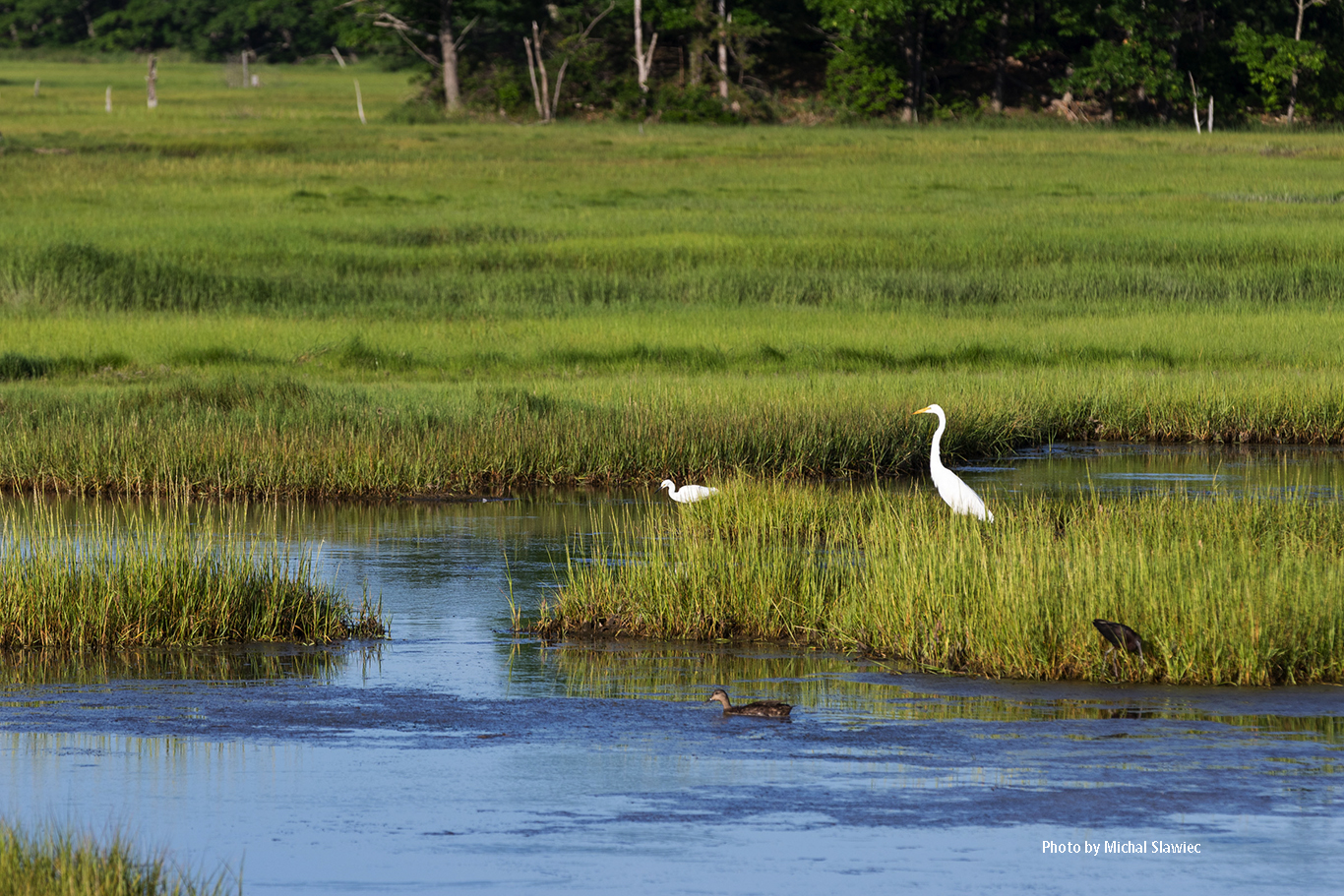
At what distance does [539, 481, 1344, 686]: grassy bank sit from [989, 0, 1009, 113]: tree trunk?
172 feet

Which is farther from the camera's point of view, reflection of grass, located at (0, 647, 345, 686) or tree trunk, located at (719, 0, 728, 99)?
tree trunk, located at (719, 0, 728, 99)

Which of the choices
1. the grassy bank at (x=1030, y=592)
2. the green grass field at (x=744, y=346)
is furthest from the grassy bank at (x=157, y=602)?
the green grass field at (x=744, y=346)

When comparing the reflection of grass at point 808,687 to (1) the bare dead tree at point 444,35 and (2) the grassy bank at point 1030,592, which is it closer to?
(2) the grassy bank at point 1030,592

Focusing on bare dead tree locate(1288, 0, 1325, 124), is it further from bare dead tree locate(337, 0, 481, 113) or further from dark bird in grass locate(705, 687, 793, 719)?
dark bird in grass locate(705, 687, 793, 719)

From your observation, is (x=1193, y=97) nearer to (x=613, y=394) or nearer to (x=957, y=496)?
(x=613, y=394)

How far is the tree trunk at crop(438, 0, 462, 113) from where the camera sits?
67500 mm

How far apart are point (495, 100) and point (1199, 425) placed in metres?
51.3

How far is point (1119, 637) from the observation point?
31.7 feet

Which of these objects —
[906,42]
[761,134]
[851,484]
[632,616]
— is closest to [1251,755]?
[632,616]

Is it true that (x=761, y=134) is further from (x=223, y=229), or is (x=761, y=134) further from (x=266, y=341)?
(x=266, y=341)

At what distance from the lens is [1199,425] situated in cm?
2034

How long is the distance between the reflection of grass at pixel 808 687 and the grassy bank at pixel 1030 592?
0.30 metres

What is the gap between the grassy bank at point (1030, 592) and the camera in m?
9.88

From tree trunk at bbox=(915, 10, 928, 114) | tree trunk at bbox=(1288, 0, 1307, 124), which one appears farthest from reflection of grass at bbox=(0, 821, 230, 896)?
tree trunk at bbox=(1288, 0, 1307, 124)
